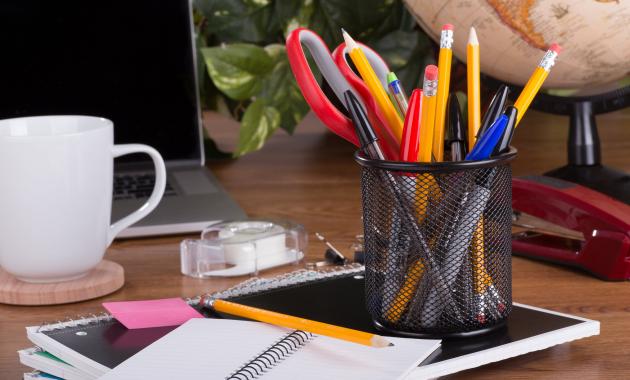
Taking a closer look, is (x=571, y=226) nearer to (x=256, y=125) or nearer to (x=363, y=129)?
(x=363, y=129)

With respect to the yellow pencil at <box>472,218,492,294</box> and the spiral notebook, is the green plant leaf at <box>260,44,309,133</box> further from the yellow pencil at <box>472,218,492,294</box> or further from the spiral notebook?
the yellow pencil at <box>472,218,492,294</box>

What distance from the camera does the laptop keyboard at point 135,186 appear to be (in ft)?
3.19

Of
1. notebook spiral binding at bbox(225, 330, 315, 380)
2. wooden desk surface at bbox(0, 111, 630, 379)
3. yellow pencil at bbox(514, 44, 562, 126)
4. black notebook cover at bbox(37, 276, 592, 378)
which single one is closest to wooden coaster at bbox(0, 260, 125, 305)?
wooden desk surface at bbox(0, 111, 630, 379)

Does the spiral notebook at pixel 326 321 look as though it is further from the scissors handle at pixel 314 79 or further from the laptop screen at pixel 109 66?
the laptop screen at pixel 109 66

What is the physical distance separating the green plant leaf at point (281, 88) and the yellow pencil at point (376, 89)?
534 millimetres

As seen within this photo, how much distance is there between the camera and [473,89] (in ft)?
1.95

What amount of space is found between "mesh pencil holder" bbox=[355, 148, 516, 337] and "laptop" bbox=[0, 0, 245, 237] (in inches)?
18.1

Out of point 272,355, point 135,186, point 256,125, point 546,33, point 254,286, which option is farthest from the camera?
point 256,125

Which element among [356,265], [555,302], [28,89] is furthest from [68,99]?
[555,302]

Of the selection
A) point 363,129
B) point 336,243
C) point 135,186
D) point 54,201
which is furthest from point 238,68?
point 363,129

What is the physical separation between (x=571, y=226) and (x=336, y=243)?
7.9 inches

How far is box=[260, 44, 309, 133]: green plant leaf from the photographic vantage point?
1.12m

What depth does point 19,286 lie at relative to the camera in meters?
0.71

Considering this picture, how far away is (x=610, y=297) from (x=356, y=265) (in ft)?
0.61
